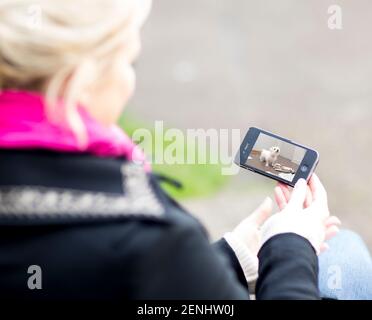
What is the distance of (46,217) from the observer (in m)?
0.91

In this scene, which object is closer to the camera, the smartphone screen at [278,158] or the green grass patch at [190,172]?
the smartphone screen at [278,158]

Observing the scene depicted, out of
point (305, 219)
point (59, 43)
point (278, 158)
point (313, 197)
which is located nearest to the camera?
point (59, 43)

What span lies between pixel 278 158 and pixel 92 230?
0.55 metres

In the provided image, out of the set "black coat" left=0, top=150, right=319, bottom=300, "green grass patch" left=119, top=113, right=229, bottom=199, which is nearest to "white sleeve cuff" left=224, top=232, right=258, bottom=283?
"black coat" left=0, top=150, right=319, bottom=300

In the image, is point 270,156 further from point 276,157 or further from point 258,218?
point 258,218

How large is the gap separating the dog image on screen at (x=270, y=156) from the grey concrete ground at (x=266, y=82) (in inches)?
48.3

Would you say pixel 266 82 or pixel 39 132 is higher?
pixel 266 82

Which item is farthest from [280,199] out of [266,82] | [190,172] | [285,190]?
[266,82]

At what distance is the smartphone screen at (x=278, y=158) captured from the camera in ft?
4.51

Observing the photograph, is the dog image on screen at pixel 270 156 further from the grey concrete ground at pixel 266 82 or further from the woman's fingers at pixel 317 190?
the grey concrete ground at pixel 266 82

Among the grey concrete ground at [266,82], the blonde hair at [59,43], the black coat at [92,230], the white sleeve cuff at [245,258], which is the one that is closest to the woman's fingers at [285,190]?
the white sleeve cuff at [245,258]

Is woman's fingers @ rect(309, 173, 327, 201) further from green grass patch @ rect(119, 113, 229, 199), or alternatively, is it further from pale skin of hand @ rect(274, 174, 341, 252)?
green grass patch @ rect(119, 113, 229, 199)

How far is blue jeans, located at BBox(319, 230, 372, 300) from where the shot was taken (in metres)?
1.43

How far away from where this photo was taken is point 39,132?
918mm
